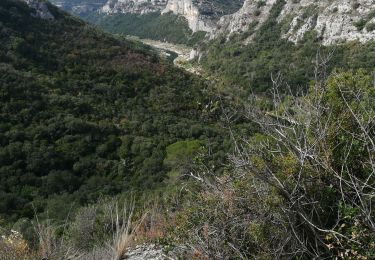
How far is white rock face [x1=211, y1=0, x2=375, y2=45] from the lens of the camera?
55031 millimetres

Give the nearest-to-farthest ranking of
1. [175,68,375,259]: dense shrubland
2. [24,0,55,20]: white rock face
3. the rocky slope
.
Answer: [175,68,375,259]: dense shrubland, [24,0,55,20]: white rock face, the rocky slope

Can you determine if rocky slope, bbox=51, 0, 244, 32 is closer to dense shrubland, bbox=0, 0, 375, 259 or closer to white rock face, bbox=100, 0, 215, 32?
white rock face, bbox=100, 0, 215, 32

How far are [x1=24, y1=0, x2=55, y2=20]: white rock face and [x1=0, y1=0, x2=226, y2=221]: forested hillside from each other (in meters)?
0.92

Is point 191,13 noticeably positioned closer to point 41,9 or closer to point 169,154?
point 41,9

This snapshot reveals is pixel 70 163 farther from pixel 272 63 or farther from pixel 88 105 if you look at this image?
pixel 272 63

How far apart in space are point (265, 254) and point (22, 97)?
23418 mm

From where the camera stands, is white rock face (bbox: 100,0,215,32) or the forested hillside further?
white rock face (bbox: 100,0,215,32)

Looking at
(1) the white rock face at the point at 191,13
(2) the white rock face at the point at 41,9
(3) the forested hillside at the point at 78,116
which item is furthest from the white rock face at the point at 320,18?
(1) the white rock face at the point at 191,13

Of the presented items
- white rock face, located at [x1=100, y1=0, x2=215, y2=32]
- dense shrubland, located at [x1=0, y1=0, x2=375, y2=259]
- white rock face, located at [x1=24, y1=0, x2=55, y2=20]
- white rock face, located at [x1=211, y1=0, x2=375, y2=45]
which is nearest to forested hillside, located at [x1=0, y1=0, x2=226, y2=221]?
dense shrubland, located at [x1=0, y1=0, x2=375, y2=259]

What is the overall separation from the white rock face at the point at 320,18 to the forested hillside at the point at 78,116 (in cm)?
2672

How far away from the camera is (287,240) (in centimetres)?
384

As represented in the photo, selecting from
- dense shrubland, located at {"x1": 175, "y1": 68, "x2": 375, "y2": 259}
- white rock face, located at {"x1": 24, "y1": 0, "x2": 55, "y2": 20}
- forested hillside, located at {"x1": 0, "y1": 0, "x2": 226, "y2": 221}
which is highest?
white rock face, located at {"x1": 24, "y1": 0, "x2": 55, "y2": 20}

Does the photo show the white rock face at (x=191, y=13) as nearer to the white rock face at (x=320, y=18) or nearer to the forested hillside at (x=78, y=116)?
the white rock face at (x=320, y=18)

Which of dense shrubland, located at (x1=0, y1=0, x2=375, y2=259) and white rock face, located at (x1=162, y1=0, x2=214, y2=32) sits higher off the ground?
white rock face, located at (x1=162, y1=0, x2=214, y2=32)
